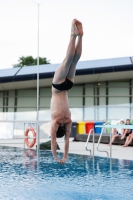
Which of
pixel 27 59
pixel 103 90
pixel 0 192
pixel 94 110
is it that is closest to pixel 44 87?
pixel 103 90

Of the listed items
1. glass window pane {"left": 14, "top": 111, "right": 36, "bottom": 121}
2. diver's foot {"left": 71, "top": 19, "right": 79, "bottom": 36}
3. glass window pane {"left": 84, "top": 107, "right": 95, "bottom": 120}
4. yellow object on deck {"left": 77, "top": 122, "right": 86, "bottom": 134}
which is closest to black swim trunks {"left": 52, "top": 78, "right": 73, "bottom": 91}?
diver's foot {"left": 71, "top": 19, "right": 79, "bottom": 36}

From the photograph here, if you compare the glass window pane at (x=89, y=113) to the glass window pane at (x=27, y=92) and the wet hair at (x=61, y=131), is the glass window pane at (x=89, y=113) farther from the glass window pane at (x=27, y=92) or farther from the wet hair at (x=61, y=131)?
the wet hair at (x=61, y=131)

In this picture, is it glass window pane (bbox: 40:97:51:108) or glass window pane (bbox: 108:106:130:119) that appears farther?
glass window pane (bbox: 40:97:51:108)

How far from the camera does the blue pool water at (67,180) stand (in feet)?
17.9

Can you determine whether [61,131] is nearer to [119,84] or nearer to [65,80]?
[65,80]

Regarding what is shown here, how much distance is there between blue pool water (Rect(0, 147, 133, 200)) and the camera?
5.44 metres

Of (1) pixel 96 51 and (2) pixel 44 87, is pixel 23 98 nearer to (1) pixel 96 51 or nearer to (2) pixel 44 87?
(2) pixel 44 87

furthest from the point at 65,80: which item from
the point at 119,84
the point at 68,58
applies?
the point at 119,84

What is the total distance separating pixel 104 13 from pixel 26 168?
16.9 m

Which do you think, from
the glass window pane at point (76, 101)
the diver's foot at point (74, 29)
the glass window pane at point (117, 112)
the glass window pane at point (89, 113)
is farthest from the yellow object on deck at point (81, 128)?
the diver's foot at point (74, 29)

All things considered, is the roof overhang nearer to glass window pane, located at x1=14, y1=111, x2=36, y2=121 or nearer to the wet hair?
glass window pane, located at x1=14, y1=111, x2=36, y2=121

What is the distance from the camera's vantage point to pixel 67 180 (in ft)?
22.2

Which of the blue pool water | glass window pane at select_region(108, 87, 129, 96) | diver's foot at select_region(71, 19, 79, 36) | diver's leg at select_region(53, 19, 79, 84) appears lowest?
the blue pool water

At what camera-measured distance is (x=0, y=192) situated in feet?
18.2
